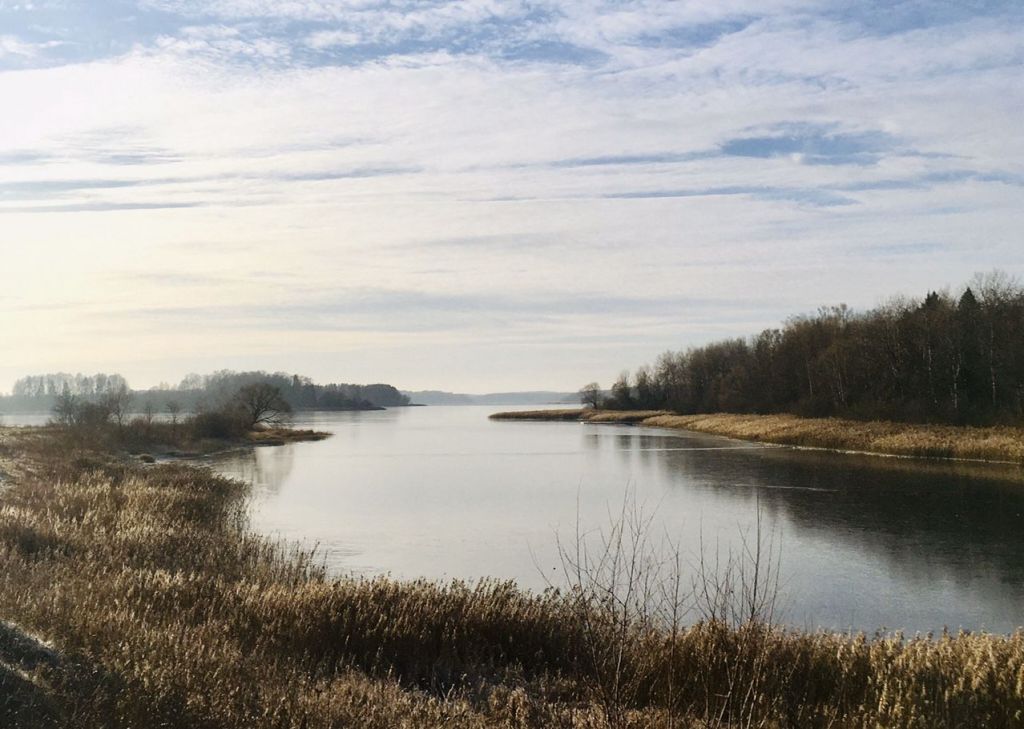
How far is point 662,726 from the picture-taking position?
5867mm

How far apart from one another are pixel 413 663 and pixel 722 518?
13713mm

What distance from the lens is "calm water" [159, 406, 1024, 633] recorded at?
1336 cm

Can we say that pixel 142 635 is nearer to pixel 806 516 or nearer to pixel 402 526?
pixel 402 526

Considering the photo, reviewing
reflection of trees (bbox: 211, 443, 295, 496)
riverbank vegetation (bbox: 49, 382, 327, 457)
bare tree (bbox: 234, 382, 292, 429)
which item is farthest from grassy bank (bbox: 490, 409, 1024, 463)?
bare tree (bbox: 234, 382, 292, 429)

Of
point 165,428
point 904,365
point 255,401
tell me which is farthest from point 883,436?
point 255,401

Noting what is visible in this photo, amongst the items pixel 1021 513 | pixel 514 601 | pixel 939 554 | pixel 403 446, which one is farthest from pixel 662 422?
pixel 514 601

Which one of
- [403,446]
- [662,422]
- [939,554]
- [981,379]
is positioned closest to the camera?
[939,554]

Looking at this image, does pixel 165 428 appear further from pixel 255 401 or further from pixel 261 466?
pixel 255 401

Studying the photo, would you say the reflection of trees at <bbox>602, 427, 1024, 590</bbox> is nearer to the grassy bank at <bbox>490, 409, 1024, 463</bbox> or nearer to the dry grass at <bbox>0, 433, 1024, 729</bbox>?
the grassy bank at <bbox>490, 409, 1024, 463</bbox>

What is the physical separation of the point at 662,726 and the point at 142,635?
4.34m

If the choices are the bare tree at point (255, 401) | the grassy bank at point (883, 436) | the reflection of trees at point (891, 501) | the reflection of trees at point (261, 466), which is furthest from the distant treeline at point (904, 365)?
the bare tree at point (255, 401)

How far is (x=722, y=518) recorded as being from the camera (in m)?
20.8

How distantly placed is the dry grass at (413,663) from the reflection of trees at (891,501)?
813 centimetres

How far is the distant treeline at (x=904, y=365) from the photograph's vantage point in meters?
44.8
